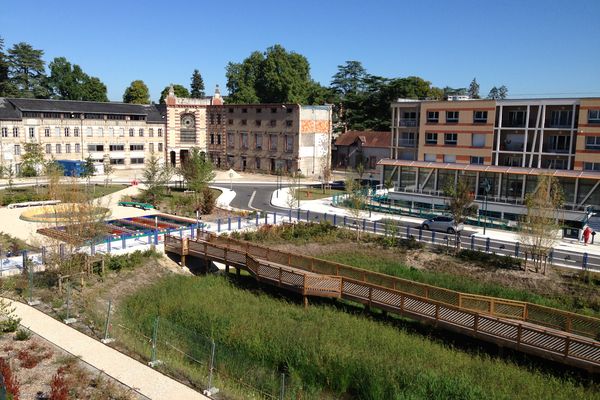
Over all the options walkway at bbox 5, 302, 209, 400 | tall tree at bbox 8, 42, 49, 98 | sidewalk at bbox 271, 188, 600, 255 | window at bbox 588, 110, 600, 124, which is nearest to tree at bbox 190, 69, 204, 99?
tall tree at bbox 8, 42, 49, 98

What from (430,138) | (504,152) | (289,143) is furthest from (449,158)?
(289,143)

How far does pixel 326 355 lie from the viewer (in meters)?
17.3

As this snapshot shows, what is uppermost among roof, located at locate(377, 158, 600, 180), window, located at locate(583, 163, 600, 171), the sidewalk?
window, located at locate(583, 163, 600, 171)

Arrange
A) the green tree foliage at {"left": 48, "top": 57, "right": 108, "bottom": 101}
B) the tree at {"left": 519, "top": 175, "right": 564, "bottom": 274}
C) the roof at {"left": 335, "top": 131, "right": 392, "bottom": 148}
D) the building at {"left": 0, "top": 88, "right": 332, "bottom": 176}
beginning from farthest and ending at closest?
the green tree foliage at {"left": 48, "top": 57, "right": 108, "bottom": 101}, the roof at {"left": 335, "top": 131, "right": 392, "bottom": 148}, the building at {"left": 0, "top": 88, "right": 332, "bottom": 176}, the tree at {"left": 519, "top": 175, "right": 564, "bottom": 274}

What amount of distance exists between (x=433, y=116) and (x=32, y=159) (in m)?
43.6

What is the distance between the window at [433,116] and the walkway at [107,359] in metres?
40.8

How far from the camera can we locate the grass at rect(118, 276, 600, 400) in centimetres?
1534

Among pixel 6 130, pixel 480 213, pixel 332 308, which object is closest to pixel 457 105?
pixel 480 213

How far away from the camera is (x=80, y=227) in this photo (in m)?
23.8

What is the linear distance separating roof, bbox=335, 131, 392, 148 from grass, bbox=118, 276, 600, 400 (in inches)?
2035

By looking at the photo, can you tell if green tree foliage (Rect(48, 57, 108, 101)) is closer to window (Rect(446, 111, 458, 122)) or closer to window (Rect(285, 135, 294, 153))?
window (Rect(285, 135, 294, 153))

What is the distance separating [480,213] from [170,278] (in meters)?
26.9

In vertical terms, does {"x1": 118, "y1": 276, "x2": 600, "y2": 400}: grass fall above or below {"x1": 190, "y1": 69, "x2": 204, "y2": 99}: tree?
below

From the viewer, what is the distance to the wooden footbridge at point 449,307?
699 inches
